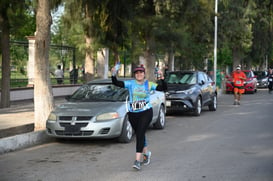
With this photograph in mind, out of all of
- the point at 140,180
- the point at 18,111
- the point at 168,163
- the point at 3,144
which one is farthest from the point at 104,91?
the point at 18,111

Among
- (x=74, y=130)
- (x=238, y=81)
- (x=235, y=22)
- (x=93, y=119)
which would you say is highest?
(x=235, y=22)

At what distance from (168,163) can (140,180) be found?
4.09 feet

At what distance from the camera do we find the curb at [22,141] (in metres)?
8.78

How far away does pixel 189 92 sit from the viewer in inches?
588

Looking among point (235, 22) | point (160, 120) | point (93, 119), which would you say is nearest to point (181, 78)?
point (160, 120)

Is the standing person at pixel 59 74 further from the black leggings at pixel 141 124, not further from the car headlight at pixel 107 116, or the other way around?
the black leggings at pixel 141 124

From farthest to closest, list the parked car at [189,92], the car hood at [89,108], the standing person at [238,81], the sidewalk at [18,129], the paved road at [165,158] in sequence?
the standing person at [238,81] < the parked car at [189,92] < the car hood at [89,108] < the sidewalk at [18,129] < the paved road at [165,158]

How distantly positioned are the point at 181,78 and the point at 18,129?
6.86 metres

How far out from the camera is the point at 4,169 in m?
7.23

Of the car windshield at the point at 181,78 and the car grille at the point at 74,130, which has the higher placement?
the car windshield at the point at 181,78

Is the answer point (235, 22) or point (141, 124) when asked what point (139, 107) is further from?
point (235, 22)

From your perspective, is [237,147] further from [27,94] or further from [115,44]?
[27,94]

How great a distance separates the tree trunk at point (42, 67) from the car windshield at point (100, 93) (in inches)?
32.4

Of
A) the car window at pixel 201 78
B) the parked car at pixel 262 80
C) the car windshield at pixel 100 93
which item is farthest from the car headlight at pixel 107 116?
the parked car at pixel 262 80
